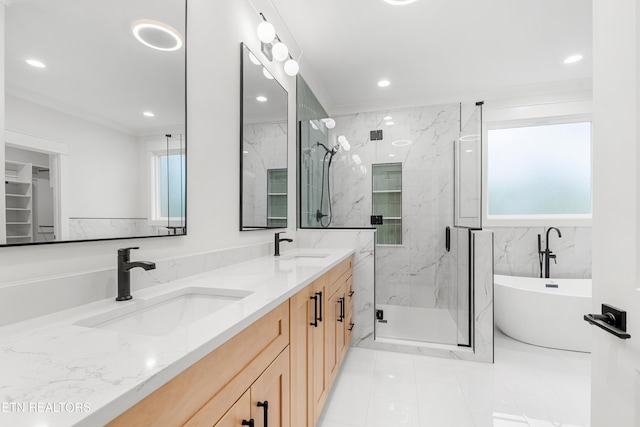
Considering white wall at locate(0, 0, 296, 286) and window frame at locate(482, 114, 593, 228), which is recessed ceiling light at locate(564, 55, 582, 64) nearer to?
window frame at locate(482, 114, 593, 228)

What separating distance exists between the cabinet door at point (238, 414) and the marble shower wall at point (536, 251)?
348cm

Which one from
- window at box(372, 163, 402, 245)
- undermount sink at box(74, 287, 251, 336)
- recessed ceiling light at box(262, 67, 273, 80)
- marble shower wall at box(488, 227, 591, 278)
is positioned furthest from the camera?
marble shower wall at box(488, 227, 591, 278)

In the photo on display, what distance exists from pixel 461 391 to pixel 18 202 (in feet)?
8.02

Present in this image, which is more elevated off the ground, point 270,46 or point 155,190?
point 270,46

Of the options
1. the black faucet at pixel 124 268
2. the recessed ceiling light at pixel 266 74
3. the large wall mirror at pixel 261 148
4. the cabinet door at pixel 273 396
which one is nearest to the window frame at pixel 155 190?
the black faucet at pixel 124 268

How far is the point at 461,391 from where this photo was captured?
194 cm

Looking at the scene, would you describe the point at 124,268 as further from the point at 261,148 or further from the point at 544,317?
the point at 544,317

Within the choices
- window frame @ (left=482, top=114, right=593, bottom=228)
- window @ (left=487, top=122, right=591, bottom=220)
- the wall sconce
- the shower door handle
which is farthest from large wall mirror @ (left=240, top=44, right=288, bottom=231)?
window @ (left=487, top=122, right=591, bottom=220)

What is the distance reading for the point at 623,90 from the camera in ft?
2.33

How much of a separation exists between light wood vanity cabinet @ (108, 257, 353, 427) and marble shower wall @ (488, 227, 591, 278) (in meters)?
2.61

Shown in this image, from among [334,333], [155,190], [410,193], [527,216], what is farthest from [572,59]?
[155,190]

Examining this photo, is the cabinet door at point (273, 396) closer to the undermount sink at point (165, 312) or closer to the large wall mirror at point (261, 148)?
the undermount sink at point (165, 312)

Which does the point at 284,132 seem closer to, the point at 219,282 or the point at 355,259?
the point at 355,259

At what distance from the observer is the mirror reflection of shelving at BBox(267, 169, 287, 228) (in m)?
2.15
